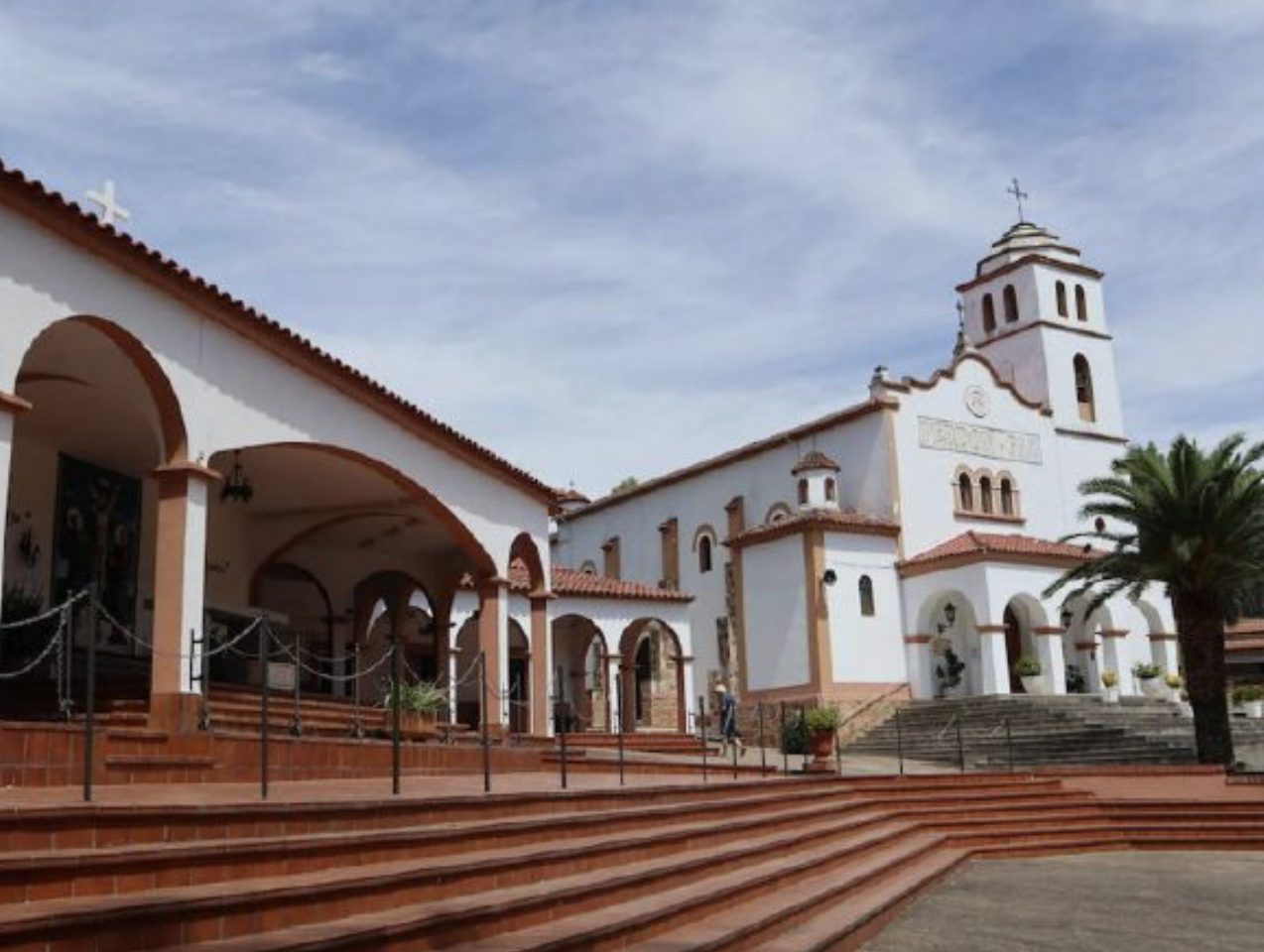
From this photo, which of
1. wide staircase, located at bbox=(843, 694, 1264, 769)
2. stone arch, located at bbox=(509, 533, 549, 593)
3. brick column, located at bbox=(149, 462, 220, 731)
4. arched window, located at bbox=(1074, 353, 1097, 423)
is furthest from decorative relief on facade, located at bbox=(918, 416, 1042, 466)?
brick column, located at bbox=(149, 462, 220, 731)

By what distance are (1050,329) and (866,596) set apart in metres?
11.8

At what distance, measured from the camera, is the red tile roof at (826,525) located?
3050cm

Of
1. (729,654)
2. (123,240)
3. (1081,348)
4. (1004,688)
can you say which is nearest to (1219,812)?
(1004,688)

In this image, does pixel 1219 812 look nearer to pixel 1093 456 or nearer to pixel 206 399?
pixel 206 399

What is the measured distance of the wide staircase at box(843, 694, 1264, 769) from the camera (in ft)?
77.4

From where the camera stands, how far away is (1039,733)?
25.6 metres

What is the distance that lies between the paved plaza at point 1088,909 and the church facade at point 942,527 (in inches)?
546

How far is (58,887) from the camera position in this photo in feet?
→ 17.6

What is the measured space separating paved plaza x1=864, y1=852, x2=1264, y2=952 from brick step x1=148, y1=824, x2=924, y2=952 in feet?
3.92

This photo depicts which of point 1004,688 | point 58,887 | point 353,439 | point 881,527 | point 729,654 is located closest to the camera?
point 58,887

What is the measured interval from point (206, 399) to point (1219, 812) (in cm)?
1446

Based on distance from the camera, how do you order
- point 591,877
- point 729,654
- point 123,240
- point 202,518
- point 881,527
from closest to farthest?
point 591,877, point 123,240, point 202,518, point 881,527, point 729,654

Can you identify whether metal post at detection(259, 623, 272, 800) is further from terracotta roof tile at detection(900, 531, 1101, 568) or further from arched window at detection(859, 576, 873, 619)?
terracotta roof tile at detection(900, 531, 1101, 568)

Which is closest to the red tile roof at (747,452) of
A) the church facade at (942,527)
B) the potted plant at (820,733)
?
the church facade at (942,527)
